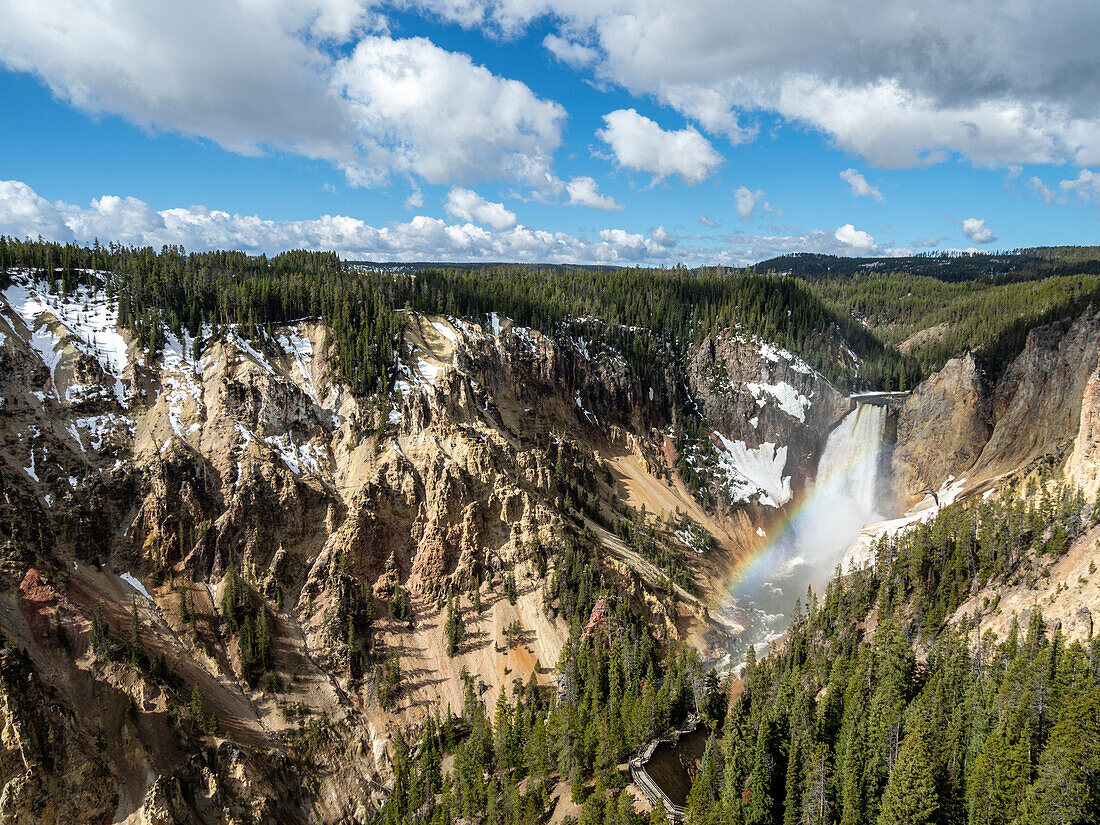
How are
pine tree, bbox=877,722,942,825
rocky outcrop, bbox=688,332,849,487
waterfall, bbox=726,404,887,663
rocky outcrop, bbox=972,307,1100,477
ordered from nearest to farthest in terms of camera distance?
pine tree, bbox=877,722,942,825 < rocky outcrop, bbox=972,307,1100,477 < waterfall, bbox=726,404,887,663 < rocky outcrop, bbox=688,332,849,487

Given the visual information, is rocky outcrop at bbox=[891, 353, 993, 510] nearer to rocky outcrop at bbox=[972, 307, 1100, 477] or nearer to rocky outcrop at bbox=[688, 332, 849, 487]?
rocky outcrop at bbox=[972, 307, 1100, 477]

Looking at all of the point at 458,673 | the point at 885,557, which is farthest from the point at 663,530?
the point at 458,673

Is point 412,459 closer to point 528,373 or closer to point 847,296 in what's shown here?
point 528,373

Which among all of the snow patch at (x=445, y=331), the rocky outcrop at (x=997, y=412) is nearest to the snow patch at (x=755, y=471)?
the rocky outcrop at (x=997, y=412)

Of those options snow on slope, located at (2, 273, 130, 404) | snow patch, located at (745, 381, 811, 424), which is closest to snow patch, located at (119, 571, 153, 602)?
snow on slope, located at (2, 273, 130, 404)

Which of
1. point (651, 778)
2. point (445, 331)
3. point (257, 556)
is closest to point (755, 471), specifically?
point (445, 331)

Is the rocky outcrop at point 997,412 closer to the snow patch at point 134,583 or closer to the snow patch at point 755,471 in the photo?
the snow patch at point 755,471

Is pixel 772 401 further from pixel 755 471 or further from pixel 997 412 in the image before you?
pixel 997 412

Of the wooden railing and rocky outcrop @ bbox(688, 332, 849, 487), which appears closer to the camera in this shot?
the wooden railing
